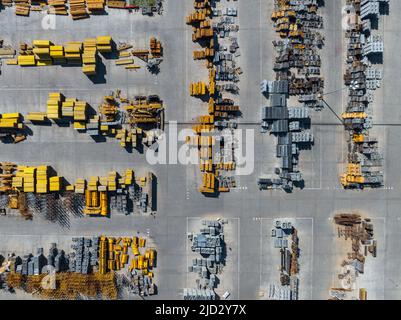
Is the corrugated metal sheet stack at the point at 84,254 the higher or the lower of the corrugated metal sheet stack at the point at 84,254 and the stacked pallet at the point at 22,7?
the lower

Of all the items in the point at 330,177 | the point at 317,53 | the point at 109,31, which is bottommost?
the point at 330,177

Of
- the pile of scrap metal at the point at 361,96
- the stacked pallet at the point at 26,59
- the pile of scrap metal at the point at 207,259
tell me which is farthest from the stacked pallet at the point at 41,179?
the pile of scrap metal at the point at 361,96

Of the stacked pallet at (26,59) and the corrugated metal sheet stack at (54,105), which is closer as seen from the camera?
the corrugated metal sheet stack at (54,105)

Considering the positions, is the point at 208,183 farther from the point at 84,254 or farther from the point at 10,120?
the point at 10,120

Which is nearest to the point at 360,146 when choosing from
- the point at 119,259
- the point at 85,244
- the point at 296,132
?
the point at 296,132

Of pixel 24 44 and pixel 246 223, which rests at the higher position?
pixel 24 44

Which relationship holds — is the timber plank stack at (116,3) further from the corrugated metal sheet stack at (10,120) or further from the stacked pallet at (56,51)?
the corrugated metal sheet stack at (10,120)

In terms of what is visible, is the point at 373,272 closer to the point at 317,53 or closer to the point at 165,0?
the point at 317,53

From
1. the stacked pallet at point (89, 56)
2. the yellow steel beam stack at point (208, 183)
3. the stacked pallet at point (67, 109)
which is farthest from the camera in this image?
the yellow steel beam stack at point (208, 183)
